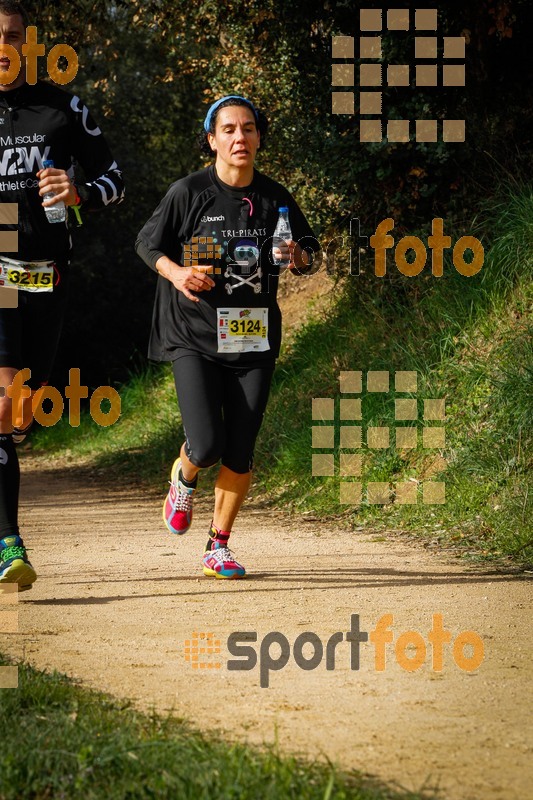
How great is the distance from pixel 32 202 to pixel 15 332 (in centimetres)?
62

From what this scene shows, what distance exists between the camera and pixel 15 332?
5.81 m

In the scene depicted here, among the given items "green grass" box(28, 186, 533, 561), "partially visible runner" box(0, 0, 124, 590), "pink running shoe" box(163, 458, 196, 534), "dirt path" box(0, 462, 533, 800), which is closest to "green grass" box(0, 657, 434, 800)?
"dirt path" box(0, 462, 533, 800)

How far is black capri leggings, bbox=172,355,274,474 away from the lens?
6.20 metres

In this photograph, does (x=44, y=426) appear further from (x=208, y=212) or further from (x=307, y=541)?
(x=208, y=212)

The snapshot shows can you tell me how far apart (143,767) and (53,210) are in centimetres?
319

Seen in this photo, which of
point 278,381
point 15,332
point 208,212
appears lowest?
point 278,381

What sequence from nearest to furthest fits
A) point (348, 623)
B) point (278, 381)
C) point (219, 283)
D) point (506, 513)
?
point (348, 623), point (219, 283), point (506, 513), point (278, 381)

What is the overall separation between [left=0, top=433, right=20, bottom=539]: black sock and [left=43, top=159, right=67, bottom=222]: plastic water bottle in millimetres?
1084

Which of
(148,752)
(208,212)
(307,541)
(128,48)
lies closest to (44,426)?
(128,48)

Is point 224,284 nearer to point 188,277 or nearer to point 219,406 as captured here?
point 188,277

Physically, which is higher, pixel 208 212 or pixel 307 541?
pixel 208 212

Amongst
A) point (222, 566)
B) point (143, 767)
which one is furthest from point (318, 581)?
point (143, 767)

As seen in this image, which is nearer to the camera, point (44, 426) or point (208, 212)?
point (208, 212)

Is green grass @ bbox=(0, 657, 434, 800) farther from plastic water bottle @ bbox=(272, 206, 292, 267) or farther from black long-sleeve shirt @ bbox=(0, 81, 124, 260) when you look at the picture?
plastic water bottle @ bbox=(272, 206, 292, 267)
